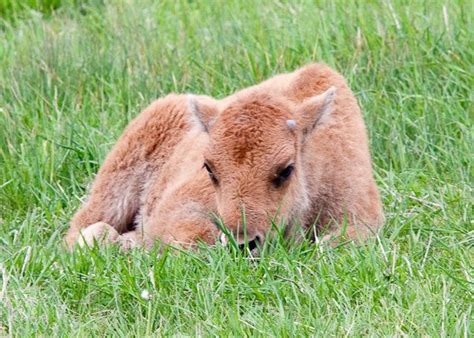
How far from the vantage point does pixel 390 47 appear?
8.84 m

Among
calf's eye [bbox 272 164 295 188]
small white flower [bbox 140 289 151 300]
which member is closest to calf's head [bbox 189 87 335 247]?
calf's eye [bbox 272 164 295 188]

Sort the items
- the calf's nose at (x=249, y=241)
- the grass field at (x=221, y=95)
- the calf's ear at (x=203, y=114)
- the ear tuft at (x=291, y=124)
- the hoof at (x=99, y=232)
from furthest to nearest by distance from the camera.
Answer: the hoof at (x=99, y=232), the calf's ear at (x=203, y=114), the ear tuft at (x=291, y=124), the calf's nose at (x=249, y=241), the grass field at (x=221, y=95)

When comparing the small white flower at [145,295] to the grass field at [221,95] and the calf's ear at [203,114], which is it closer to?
the grass field at [221,95]

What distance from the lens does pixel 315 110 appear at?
670 centimetres

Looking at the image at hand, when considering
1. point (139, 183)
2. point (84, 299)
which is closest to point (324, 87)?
point (139, 183)

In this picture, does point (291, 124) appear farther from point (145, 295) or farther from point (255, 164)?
point (145, 295)

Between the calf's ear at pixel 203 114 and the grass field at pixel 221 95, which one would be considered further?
the calf's ear at pixel 203 114

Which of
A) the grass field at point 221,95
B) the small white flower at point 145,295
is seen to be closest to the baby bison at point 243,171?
the grass field at point 221,95

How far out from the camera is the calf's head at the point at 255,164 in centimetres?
609

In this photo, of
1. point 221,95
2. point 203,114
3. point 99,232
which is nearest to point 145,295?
point 203,114

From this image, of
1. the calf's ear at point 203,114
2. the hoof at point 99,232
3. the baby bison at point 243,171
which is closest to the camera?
the baby bison at point 243,171

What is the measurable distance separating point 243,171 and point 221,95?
271 cm

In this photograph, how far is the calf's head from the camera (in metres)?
6.09

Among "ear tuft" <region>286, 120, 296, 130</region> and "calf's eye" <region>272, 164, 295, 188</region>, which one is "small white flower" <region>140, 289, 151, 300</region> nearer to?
"calf's eye" <region>272, 164, 295, 188</region>
